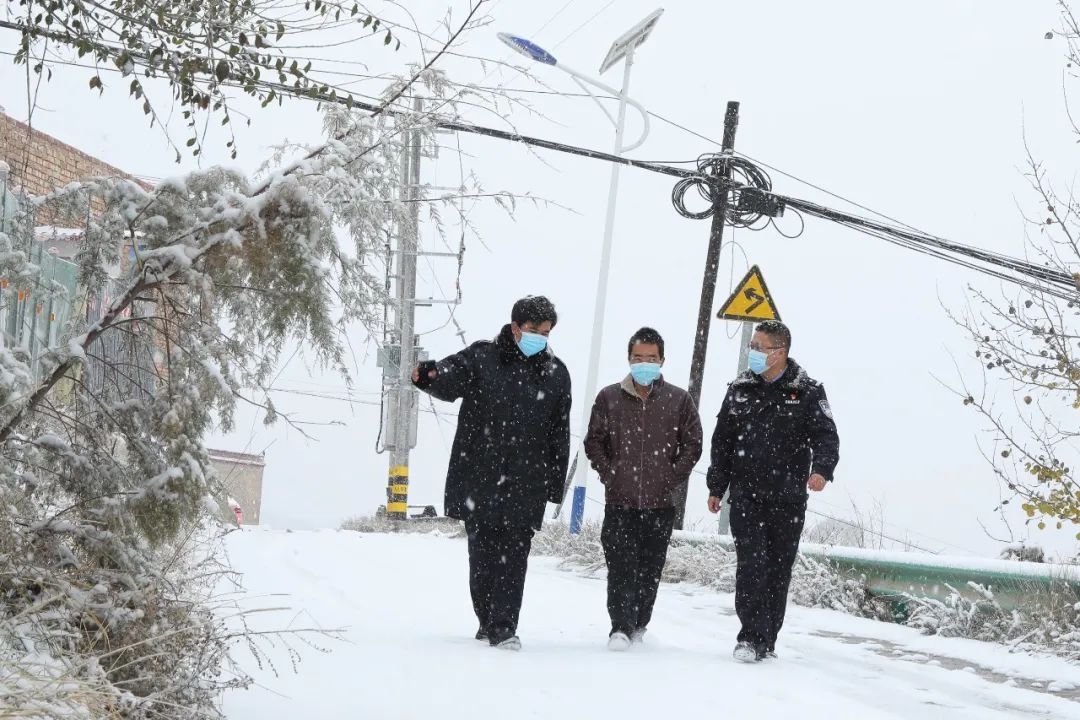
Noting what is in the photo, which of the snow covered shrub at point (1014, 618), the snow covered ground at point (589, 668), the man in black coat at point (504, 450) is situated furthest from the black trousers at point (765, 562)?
the snow covered shrub at point (1014, 618)

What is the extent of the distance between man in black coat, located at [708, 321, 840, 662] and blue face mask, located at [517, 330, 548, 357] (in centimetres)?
133

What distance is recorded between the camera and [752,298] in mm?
12930

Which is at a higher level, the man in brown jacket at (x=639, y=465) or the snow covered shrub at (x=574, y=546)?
the man in brown jacket at (x=639, y=465)

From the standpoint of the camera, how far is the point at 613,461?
7629mm

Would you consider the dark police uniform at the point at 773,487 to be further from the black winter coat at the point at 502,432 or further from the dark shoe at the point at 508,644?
the dark shoe at the point at 508,644

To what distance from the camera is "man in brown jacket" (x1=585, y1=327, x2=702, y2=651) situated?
7.49 m

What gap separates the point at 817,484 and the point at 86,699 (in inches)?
174

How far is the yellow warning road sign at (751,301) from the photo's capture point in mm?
12883

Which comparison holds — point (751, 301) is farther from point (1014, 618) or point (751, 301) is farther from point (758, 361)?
point (758, 361)

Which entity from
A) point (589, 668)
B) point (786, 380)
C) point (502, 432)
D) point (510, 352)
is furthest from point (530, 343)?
point (589, 668)

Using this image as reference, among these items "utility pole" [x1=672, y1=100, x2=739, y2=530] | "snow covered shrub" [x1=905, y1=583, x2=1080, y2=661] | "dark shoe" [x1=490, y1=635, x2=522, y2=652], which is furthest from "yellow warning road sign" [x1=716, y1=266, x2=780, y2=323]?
"dark shoe" [x1=490, y1=635, x2=522, y2=652]

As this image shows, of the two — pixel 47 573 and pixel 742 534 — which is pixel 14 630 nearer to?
pixel 47 573

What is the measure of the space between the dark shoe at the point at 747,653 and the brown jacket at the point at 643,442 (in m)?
0.93

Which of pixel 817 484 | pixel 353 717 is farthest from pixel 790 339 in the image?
pixel 353 717
